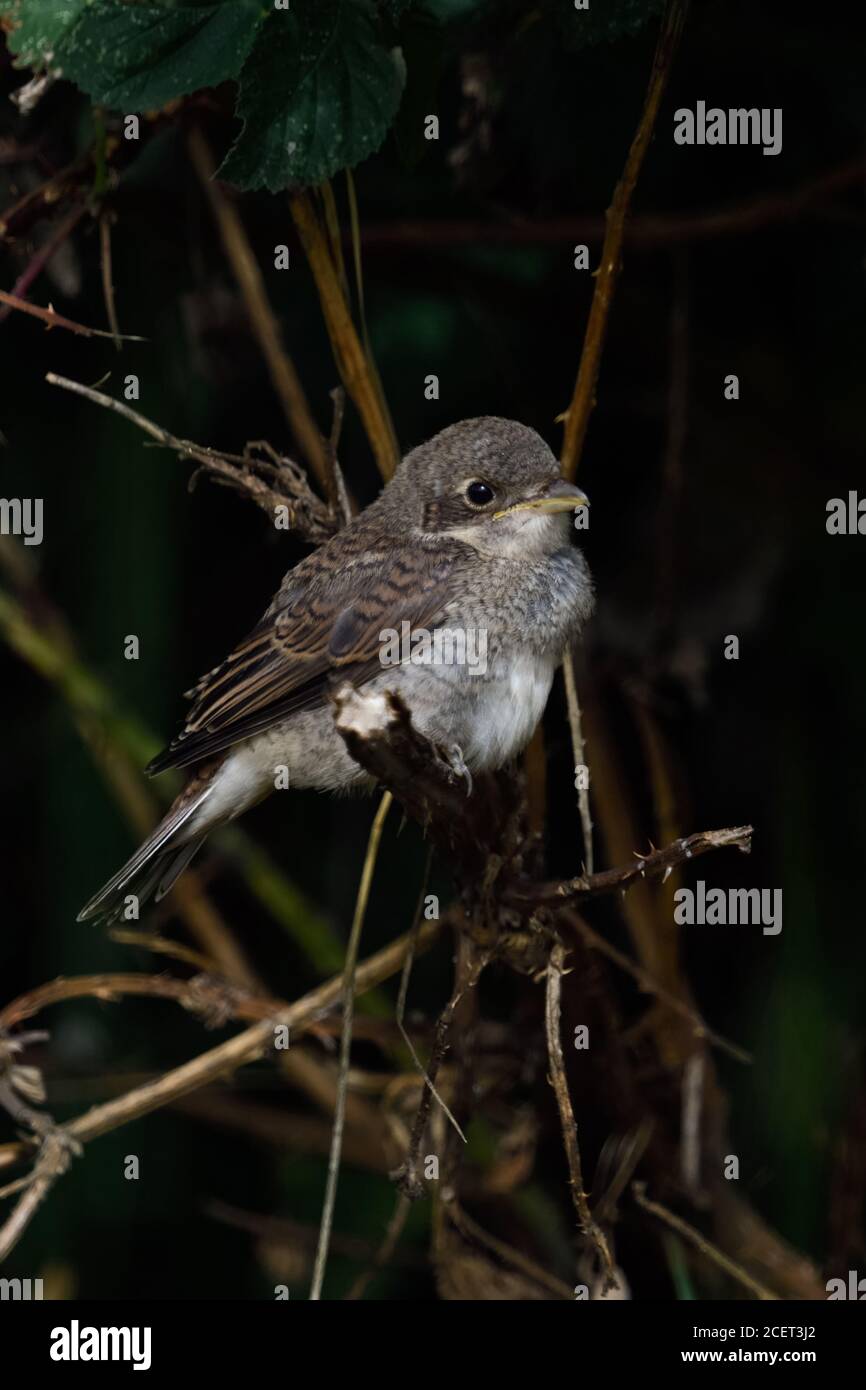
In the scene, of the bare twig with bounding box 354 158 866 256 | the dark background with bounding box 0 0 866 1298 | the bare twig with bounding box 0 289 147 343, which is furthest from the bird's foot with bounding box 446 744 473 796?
the bare twig with bounding box 354 158 866 256

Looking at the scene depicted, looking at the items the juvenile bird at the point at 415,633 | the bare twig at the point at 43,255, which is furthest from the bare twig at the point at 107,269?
the juvenile bird at the point at 415,633

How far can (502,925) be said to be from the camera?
2.91 metres

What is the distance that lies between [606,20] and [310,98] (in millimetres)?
495

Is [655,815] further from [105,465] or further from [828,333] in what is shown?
[105,465]

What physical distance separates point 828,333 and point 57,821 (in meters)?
2.31

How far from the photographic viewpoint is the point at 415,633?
3.10m

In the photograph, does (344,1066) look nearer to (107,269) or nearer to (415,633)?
(415,633)

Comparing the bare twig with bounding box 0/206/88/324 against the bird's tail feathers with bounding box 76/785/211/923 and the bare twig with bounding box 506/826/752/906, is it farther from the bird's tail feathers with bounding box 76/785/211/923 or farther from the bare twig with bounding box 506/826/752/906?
the bare twig with bounding box 506/826/752/906

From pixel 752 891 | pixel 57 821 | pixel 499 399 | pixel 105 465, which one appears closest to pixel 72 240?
pixel 105 465

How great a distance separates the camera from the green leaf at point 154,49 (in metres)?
2.71

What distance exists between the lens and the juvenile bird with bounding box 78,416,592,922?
3.05 meters

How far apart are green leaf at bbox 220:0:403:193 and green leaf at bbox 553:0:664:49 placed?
0.30m

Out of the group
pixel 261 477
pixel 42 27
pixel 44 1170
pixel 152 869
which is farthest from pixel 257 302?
pixel 44 1170

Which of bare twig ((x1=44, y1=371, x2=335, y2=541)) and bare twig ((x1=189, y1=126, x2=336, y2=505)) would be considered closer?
bare twig ((x1=44, y1=371, x2=335, y2=541))
